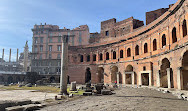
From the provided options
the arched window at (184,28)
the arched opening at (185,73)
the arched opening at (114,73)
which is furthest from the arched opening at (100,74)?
the arched window at (184,28)

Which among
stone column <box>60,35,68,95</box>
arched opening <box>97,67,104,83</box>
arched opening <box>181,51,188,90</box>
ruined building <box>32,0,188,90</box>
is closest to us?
arched opening <box>181,51,188,90</box>

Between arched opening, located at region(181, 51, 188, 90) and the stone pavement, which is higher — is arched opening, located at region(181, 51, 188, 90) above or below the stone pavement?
above

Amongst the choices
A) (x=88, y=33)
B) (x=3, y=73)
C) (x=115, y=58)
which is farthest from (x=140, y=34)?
(x=3, y=73)

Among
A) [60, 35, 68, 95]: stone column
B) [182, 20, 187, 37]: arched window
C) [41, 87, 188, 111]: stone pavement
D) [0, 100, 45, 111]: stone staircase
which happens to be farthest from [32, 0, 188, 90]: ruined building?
[0, 100, 45, 111]: stone staircase

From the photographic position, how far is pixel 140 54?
2077 centimetres

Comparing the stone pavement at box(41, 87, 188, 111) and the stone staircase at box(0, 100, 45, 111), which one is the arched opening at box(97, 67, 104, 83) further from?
the stone staircase at box(0, 100, 45, 111)

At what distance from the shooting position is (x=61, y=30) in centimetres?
4603

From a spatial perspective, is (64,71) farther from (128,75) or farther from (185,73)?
(128,75)

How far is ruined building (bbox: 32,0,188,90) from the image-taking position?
12.9 m

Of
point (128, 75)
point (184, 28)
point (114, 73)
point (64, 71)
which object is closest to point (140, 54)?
point (128, 75)

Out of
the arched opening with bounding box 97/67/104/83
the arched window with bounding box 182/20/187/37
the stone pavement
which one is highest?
the arched window with bounding box 182/20/187/37

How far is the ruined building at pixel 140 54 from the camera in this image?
12930 millimetres

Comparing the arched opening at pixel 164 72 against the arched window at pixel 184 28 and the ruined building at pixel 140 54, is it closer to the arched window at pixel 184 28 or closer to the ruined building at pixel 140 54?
the ruined building at pixel 140 54

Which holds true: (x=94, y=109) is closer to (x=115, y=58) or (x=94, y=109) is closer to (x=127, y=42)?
(x=127, y=42)
